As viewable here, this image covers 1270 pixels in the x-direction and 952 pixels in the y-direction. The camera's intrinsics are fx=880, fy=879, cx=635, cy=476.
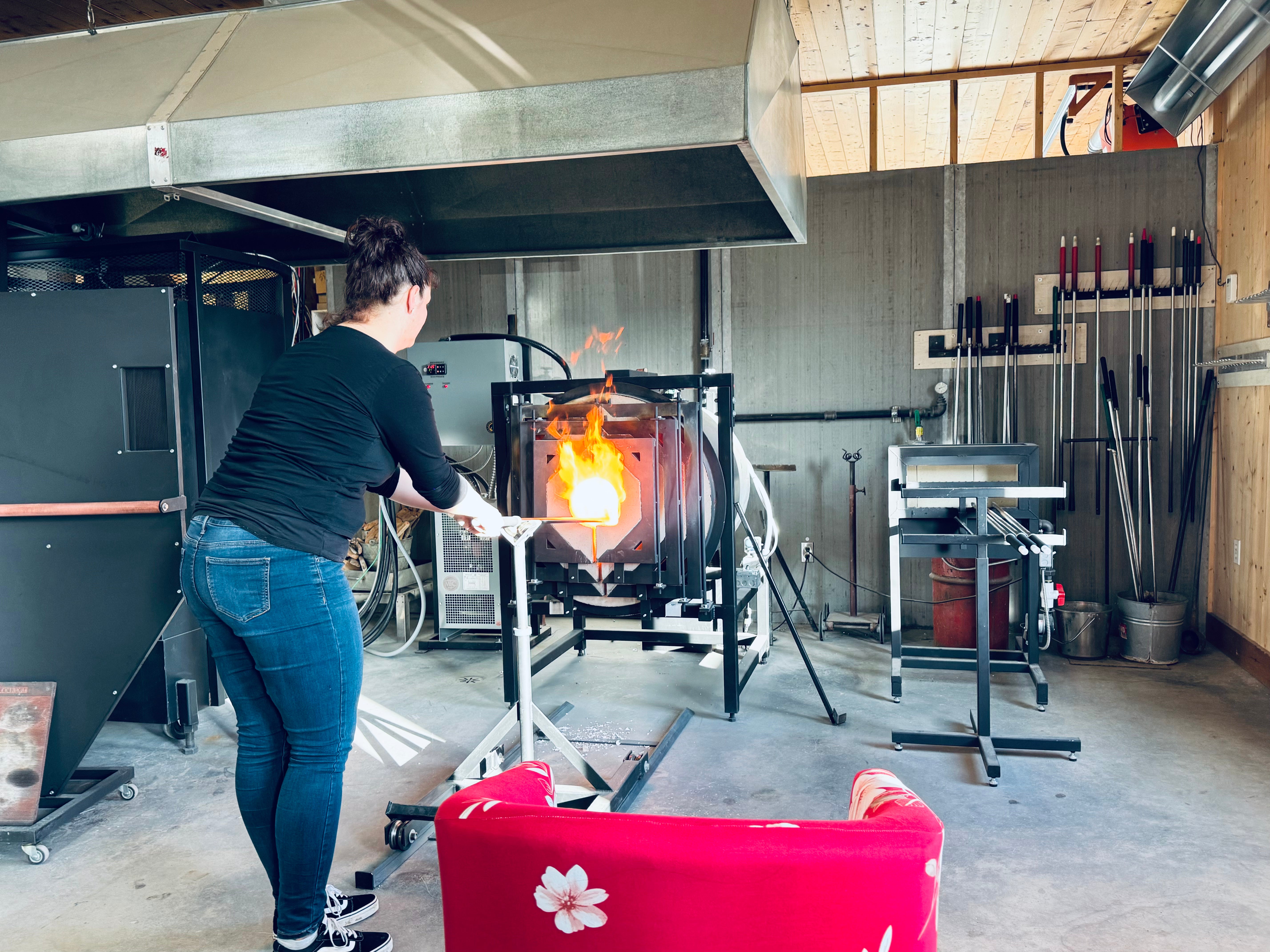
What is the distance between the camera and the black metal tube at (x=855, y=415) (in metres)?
4.57

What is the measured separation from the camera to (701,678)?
3.91 metres

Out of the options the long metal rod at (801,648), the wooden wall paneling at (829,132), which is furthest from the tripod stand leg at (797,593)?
the wooden wall paneling at (829,132)

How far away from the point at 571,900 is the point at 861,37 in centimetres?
454

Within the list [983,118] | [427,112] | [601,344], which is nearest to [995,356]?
[601,344]

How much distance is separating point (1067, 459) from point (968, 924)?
3.05 m

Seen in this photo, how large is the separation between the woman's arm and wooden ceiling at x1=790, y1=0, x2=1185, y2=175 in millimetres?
3113

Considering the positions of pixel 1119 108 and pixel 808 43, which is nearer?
pixel 808 43

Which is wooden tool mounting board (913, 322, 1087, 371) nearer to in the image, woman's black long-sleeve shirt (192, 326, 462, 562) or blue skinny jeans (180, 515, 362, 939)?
woman's black long-sleeve shirt (192, 326, 462, 562)

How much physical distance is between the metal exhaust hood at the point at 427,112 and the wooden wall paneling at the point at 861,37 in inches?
83.4

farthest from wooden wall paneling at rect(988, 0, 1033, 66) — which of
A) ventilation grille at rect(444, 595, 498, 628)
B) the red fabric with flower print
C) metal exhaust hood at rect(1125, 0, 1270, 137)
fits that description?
the red fabric with flower print

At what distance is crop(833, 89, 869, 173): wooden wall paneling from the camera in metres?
5.35

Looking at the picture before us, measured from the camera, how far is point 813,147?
645cm

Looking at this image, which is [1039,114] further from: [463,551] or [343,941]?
[343,941]

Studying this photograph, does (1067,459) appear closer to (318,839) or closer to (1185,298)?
(1185,298)
